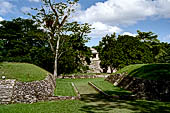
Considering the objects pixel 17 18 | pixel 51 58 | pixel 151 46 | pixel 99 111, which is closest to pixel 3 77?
pixel 99 111

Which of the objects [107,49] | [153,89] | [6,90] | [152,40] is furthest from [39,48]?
[152,40]

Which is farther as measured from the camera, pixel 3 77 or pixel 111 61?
pixel 111 61

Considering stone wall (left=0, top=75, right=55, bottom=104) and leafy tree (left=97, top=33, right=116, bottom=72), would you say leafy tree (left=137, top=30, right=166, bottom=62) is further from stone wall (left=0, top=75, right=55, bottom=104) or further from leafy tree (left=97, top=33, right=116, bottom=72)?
stone wall (left=0, top=75, right=55, bottom=104)

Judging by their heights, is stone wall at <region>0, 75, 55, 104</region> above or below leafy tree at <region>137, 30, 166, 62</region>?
below

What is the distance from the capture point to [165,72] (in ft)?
41.9

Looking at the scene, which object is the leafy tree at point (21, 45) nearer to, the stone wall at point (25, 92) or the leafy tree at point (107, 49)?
the leafy tree at point (107, 49)

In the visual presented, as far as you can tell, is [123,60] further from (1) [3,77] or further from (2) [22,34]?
(1) [3,77]

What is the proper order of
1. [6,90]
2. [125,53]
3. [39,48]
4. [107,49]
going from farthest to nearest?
[107,49] < [125,53] < [39,48] < [6,90]

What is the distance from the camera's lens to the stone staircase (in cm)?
983

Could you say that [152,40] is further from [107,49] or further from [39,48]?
[39,48]

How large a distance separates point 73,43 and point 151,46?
24.9 metres

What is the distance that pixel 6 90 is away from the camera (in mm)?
10484

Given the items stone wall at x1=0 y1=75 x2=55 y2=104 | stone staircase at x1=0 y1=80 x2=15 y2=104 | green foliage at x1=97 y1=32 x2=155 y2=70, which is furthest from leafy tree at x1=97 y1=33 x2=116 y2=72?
stone staircase at x1=0 y1=80 x2=15 y2=104

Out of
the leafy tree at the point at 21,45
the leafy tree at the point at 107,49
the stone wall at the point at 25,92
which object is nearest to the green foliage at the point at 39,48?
the leafy tree at the point at 21,45
